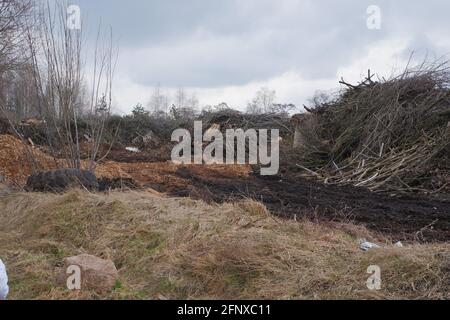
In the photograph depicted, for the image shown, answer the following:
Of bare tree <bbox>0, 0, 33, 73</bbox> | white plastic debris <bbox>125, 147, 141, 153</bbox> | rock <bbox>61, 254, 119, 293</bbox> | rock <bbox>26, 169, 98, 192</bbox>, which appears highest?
bare tree <bbox>0, 0, 33, 73</bbox>

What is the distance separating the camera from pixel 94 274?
344 centimetres

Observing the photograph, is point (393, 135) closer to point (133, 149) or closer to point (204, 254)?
point (204, 254)

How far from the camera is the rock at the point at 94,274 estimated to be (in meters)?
3.38

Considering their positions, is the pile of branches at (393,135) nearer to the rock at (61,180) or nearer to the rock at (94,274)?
the rock at (61,180)

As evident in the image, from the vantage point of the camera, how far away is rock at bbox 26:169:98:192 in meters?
7.11

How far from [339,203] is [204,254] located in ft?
13.1

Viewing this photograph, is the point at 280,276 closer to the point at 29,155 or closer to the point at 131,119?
the point at 29,155

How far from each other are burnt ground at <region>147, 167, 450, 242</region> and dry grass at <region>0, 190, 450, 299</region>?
89 cm

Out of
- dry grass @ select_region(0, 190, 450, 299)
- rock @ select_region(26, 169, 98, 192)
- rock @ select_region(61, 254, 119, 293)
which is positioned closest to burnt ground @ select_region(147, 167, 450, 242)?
dry grass @ select_region(0, 190, 450, 299)

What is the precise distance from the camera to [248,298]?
3.40m

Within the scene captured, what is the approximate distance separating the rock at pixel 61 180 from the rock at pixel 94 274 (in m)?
3.61

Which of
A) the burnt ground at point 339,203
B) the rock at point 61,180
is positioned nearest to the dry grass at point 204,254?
the burnt ground at point 339,203

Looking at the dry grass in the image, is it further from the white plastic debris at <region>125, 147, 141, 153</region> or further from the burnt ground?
the white plastic debris at <region>125, 147, 141, 153</region>

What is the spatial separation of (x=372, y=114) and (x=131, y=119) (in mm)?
Result: 12965
